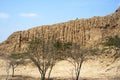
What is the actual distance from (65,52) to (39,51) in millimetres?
12500

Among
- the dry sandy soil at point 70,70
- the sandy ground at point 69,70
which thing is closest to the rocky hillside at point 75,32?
the dry sandy soil at point 70,70

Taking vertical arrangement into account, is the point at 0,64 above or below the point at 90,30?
below

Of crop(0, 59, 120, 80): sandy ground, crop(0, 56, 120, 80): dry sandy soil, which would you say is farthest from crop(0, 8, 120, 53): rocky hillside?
crop(0, 59, 120, 80): sandy ground

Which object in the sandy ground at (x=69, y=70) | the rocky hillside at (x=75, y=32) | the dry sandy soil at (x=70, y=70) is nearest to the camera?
the sandy ground at (x=69, y=70)

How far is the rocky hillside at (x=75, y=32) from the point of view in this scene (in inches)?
3438

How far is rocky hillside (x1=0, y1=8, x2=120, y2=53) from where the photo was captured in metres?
87.3

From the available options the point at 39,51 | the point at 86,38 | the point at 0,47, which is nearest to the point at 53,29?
the point at 86,38

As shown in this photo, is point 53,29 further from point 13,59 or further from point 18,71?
point 13,59

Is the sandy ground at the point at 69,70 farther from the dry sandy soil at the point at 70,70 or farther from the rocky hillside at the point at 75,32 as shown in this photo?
the rocky hillside at the point at 75,32

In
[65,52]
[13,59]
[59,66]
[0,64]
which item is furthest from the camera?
[0,64]

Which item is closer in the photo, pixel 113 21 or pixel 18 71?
pixel 18 71

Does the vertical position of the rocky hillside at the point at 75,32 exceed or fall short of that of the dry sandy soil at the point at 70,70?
it exceeds it

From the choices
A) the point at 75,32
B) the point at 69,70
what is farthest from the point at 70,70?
the point at 75,32

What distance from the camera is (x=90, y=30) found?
89.1m
